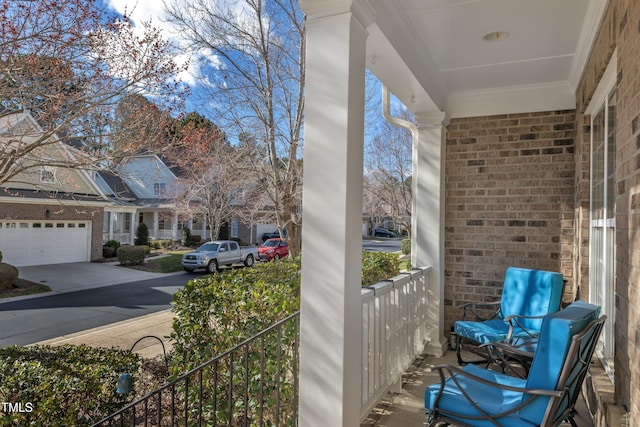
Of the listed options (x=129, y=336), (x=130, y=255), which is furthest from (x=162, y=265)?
(x=129, y=336)

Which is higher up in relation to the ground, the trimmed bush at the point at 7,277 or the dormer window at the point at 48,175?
the dormer window at the point at 48,175

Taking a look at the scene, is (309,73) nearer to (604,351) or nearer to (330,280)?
(330,280)

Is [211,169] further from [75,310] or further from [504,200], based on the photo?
[504,200]

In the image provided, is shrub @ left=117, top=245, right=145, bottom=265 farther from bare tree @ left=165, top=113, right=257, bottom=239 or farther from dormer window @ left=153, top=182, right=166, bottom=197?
dormer window @ left=153, top=182, right=166, bottom=197

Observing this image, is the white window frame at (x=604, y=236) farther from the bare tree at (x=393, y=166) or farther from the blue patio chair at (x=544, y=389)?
the bare tree at (x=393, y=166)

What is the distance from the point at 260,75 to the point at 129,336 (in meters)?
5.19

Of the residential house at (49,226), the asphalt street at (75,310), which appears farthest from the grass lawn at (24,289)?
the residential house at (49,226)

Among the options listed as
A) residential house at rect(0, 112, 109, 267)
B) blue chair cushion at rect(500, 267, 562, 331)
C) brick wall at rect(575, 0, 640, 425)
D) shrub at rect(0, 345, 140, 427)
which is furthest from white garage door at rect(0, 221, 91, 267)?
brick wall at rect(575, 0, 640, 425)

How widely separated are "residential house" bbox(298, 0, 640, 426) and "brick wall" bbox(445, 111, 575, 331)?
0.04 feet

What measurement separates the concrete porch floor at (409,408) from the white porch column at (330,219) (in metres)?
0.88

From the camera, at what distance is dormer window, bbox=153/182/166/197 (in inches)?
797

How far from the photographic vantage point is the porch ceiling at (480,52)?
2684 mm

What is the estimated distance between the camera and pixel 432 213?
442 cm

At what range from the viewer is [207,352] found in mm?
3219
